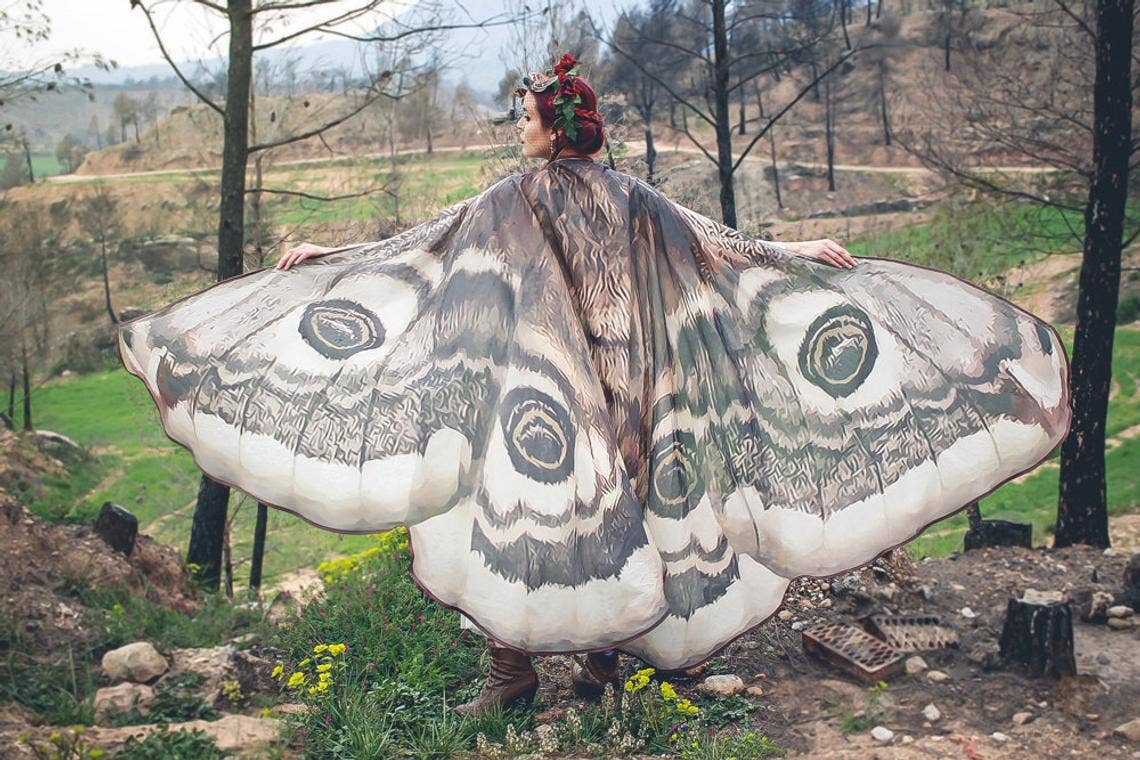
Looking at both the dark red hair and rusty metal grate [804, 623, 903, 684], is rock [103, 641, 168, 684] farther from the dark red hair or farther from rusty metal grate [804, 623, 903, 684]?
rusty metal grate [804, 623, 903, 684]

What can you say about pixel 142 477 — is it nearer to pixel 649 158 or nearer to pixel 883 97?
pixel 649 158

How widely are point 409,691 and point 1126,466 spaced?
1712 cm

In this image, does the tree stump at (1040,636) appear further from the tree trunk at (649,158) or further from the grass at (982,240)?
the grass at (982,240)

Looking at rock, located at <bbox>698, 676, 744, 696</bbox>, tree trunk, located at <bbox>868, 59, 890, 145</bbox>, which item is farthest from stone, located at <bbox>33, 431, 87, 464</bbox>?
tree trunk, located at <bbox>868, 59, 890, 145</bbox>

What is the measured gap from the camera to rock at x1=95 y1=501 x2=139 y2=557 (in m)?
6.57

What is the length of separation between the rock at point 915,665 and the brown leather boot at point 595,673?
Answer: 144cm

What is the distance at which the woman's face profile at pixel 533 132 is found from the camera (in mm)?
4242

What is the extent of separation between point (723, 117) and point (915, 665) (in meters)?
5.51

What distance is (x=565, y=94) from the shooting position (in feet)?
13.7

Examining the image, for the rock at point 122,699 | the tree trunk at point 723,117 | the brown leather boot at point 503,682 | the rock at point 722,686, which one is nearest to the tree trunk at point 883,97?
the tree trunk at point 723,117

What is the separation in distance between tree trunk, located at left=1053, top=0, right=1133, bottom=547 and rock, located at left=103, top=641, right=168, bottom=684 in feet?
20.0

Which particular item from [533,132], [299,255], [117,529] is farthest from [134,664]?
[533,132]

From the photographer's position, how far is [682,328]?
165 inches

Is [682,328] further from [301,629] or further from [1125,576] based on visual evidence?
[1125,576]
